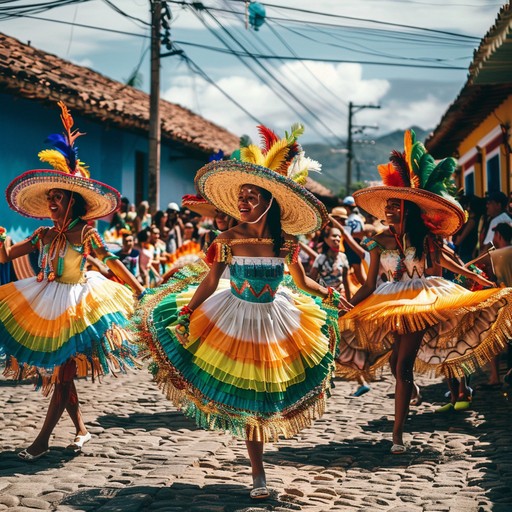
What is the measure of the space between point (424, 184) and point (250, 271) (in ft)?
7.04

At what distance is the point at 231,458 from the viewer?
645 cm

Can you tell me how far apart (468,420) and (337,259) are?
3.76 metres

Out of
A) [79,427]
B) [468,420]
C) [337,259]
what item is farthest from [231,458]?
[337,259]

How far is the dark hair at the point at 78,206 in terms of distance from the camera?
7024 millimetres

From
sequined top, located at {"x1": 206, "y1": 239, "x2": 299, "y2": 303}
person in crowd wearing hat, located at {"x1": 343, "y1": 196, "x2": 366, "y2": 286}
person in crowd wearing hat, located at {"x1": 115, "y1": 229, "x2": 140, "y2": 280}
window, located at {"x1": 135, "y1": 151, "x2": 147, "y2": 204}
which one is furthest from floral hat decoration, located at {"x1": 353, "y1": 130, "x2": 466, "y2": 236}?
window, located at {"x1": 135, "y1": 151, "x2": 147, "y2": 204}

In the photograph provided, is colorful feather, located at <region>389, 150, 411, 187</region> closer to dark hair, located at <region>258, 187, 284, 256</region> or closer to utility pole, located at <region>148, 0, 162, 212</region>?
dark hair, located at <region>258, 187, 284, 256</region>

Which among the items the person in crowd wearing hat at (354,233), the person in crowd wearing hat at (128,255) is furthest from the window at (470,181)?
the person in crowd wearing hat at (128,255)

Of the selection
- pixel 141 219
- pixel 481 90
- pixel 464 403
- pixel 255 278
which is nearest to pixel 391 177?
pixel 255 278

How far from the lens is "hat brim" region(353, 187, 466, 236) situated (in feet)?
23.1

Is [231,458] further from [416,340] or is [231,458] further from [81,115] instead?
[81,115]

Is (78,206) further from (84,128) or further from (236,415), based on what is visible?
(84,128)

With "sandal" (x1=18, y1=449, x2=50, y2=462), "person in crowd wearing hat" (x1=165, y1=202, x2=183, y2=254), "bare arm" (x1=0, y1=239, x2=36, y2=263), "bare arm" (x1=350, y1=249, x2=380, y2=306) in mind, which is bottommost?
"sandal" (x1=18, y1=449, x2=50, y2=462)

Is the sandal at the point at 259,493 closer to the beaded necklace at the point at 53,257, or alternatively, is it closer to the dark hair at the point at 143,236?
the beaded necklace at the point at 53,257

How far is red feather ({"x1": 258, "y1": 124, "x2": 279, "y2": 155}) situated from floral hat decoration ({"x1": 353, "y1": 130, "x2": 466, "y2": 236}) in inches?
55.1
